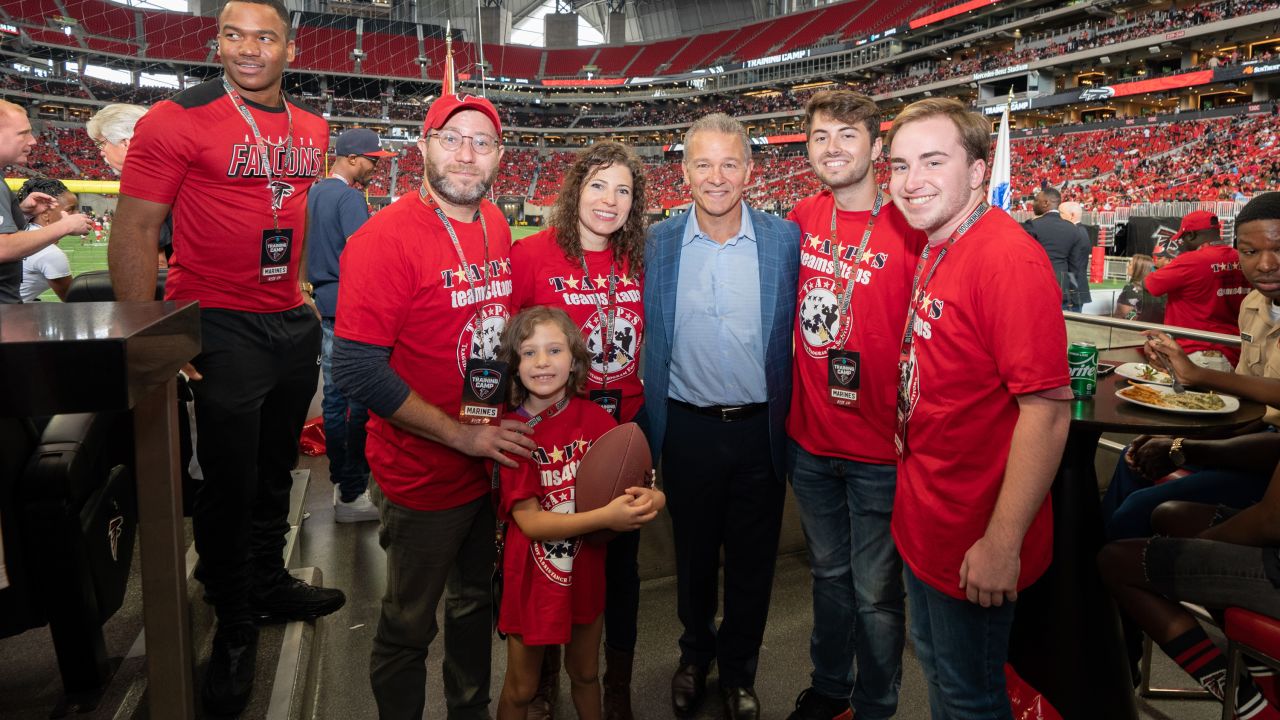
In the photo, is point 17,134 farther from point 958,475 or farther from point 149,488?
point 958,475

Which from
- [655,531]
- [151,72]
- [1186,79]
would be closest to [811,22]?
[1186,79]

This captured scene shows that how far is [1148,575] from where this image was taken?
1.91 meters

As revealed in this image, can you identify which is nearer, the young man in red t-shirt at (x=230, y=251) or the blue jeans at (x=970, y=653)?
the blue jeans at (x=970, y=653)

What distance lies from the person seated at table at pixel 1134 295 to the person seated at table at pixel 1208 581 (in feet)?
15.3

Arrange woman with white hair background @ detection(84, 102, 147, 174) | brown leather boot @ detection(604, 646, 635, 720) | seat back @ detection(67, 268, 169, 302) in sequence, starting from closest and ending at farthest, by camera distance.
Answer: brown leather boot @ detection(604, 646, 635, 720)
woman with white hair background @ detection(84, 102, 147, 174)
seat back @ detection(67, 268, 169, 302)

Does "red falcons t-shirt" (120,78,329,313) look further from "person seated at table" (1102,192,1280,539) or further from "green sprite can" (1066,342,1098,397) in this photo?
"person seated at table" (1102,192,1280,539)

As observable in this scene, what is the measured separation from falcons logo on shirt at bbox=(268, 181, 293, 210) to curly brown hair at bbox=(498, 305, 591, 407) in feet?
2.70

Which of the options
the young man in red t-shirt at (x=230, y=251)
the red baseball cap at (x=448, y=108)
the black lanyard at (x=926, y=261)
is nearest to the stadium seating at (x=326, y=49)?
the young man in red t-shirt at (x=230, y=251)

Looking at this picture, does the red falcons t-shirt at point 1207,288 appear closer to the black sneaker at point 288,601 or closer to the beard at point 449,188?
the beard at point 449,188

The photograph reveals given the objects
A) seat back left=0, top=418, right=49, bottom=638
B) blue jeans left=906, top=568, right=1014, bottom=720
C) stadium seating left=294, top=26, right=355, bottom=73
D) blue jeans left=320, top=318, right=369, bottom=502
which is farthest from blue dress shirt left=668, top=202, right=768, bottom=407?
stadium seating left=294, top=26, right=355, bottom=73

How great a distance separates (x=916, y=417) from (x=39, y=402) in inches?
60.7

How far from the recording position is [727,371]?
2.19 metres

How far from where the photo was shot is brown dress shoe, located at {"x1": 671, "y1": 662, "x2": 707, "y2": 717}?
93.0 inches

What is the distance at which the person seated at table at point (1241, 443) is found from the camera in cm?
238
